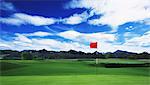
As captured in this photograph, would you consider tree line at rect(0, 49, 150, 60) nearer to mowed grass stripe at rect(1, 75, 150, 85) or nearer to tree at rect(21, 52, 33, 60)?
tree at rect(21, 52, 33, 60)

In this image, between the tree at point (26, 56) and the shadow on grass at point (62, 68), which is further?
the tree at point (26, 56)

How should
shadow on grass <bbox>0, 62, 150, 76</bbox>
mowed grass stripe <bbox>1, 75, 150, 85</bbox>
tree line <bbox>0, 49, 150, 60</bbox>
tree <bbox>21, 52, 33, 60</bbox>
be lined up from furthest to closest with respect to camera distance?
tree <bbox>21, 52, 33, 60</bbox> < shadow on grass <bbox>0, 62, 150, 76</bbox> < tree line <bbox>0, 49, 150, 60</bbox> < mowed grass stripe <bbox>1, 75, 150, 85</bbox>

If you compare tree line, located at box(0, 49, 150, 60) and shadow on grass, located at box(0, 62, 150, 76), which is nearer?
tree line, located at box(0, 49, 150, 60)

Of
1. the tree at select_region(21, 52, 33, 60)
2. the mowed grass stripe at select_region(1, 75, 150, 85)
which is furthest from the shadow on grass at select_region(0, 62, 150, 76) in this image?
the mowed grass stripe at select_region(1, 75, 150, 85)

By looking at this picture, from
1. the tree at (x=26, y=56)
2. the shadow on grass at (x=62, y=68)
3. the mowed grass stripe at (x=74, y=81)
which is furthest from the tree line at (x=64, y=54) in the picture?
the mowed grass stripe at (x=74, y=81)

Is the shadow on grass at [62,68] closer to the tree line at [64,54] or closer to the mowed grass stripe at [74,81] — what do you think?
the tree line at [64,54]

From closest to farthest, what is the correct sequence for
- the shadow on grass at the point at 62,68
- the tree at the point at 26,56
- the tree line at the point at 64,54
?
the tree line at the point at 64,54
the shadow on grass at the point at 62,68
the tree at the point at 26,56

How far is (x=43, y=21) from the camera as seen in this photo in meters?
16.9

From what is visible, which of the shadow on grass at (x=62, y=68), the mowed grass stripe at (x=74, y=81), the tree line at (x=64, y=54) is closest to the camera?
the mowed grass stripe at (x=74, y=81)

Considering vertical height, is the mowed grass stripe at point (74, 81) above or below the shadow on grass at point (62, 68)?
below

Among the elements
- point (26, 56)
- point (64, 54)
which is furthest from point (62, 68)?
point (26, 56)

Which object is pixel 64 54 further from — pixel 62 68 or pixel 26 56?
pixel 26 56

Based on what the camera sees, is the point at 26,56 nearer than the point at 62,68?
Yes

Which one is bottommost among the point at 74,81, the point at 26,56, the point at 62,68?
the point at 74,81
